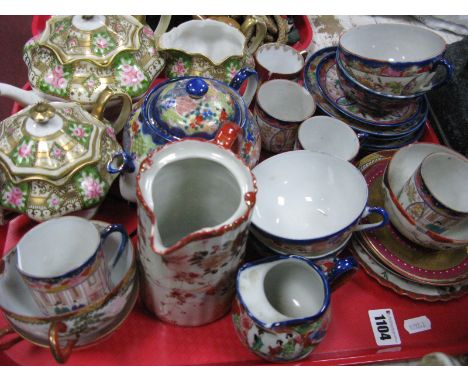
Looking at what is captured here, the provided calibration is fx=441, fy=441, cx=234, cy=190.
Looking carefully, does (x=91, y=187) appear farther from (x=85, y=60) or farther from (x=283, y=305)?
(x=283, y=305)

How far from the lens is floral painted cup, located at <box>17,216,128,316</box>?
1.90ft

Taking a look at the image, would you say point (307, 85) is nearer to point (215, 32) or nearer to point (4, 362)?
point (215, 32)

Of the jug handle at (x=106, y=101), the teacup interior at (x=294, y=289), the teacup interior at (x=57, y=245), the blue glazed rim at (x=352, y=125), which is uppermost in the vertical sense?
the jug handle at (x=106, y=101)

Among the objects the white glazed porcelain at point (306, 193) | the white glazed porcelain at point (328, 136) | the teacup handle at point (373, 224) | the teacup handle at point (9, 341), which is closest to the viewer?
the teacup handle at point (9, 341)

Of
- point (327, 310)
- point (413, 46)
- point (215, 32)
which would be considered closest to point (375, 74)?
point (413, 46)

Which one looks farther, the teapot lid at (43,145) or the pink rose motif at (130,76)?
the pink rose motif at (130,76)

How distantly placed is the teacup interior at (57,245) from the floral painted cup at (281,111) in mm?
453

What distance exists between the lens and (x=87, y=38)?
0.84m

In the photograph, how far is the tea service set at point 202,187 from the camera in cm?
61

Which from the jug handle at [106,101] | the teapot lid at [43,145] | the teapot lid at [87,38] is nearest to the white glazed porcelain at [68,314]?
the teapot lid at [43,145]

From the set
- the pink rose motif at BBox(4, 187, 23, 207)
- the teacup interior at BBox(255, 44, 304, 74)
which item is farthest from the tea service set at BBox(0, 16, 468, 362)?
the teacup interior at BBox(255, 44, 304, 74)

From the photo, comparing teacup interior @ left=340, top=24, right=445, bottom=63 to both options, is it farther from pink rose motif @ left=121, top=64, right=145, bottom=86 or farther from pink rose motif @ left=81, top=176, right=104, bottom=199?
pink rose motif @ left=81, top=176, right=104, bottom=199

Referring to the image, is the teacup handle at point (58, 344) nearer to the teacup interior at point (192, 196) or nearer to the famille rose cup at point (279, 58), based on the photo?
the teacup interior at point (192, 196)

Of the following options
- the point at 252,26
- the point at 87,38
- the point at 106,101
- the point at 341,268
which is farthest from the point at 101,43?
the point at 341,268
